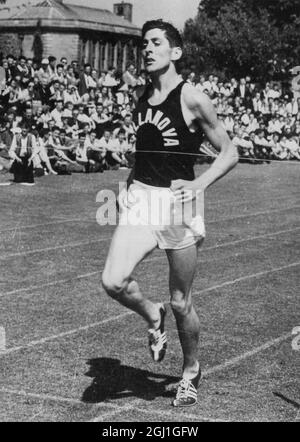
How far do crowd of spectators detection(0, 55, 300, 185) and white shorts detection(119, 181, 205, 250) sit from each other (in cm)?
1393

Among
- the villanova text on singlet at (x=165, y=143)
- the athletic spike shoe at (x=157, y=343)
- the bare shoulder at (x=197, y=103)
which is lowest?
the athletic spike shoe at (x=157, y=343)

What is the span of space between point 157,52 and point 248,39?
133ft

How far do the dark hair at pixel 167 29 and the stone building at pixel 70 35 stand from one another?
2269 inches

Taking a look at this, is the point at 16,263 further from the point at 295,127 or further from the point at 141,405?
the point at 295,127

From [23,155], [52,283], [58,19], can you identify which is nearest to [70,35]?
[58,19]

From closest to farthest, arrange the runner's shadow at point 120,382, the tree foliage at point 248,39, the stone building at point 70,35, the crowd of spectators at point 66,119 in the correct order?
the runner's shadow at point 120,382
the crowd of spectators at point 66,119
the tree foliage at point 248,39
the stone building at point 70,35

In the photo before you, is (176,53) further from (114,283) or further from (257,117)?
(257,117)

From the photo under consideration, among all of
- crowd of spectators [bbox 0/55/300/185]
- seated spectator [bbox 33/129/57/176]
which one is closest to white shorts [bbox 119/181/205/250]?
crowd of spectators [bbox 0/55/300/185]

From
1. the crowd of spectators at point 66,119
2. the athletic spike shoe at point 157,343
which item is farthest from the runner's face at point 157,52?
the crowd of spectators at point 66,119

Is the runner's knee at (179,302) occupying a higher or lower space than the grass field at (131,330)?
higher

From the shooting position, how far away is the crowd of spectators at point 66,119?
23.0m

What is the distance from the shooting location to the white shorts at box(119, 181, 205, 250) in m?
5.95

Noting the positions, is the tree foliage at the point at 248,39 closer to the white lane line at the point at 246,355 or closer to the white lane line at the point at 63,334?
the white lane line at the point at 63,334
